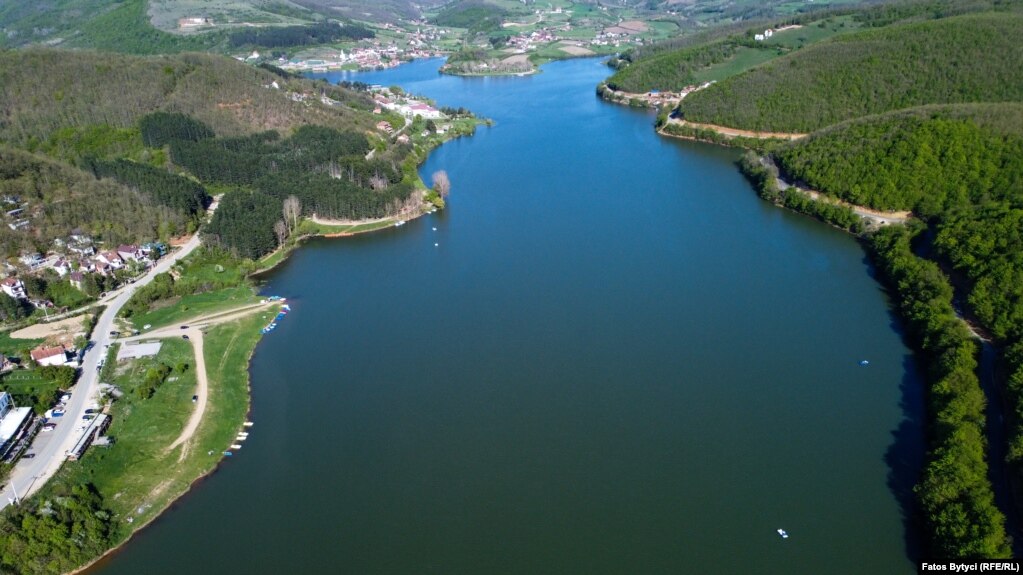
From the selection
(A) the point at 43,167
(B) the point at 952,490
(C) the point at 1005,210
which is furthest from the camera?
(A) the point at 43,167

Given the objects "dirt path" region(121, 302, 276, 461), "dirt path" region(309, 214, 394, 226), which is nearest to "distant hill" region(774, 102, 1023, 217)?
"dirt path" region(309, 214, 394, 226)

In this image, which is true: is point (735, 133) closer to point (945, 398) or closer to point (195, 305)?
point (945, 398)

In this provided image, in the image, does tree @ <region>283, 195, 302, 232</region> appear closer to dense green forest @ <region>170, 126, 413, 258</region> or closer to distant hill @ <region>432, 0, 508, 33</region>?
dense green forest @ <region>170, 126, 413, 258</region>

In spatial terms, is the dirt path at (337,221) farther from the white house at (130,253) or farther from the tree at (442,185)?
the white house at (130,253)

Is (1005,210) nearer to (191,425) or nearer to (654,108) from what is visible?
(191,425)

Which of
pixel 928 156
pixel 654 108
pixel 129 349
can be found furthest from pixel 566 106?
pixel 129 349
